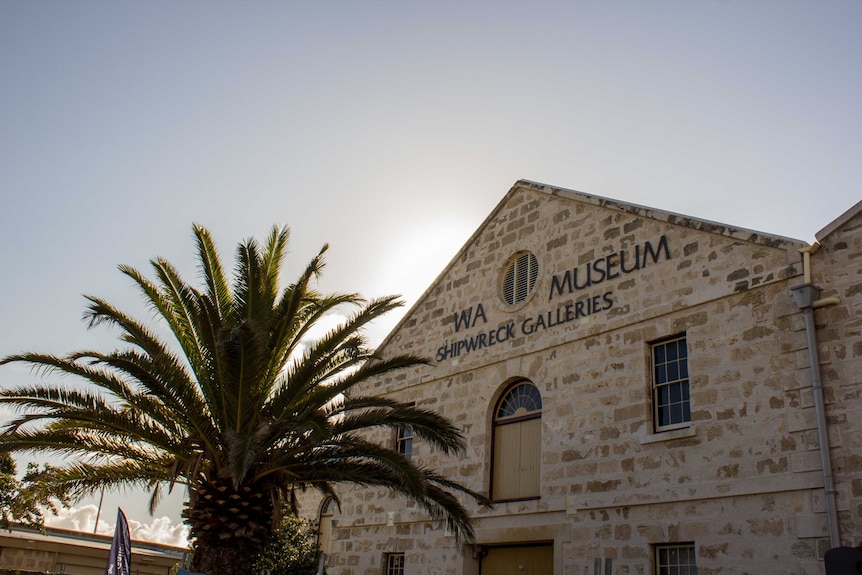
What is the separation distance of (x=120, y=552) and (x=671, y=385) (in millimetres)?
8711

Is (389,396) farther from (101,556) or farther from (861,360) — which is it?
(101,556)

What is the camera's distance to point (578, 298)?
1475 cm

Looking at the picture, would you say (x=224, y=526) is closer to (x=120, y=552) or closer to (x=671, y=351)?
(x=120, y=552)

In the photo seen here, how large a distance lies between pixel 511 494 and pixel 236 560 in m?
5.21

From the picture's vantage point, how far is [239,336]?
450 inches

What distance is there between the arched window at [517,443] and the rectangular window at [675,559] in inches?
108

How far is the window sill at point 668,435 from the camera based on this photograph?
12052 millimetres

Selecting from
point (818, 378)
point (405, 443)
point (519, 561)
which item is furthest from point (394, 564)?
point (818, 378)

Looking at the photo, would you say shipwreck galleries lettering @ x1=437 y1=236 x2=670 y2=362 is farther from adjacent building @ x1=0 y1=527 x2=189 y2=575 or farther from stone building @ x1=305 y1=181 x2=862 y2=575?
adjacent building @ x1=0 y1=527 x2=189 y2=575

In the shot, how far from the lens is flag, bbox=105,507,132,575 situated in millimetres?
11195

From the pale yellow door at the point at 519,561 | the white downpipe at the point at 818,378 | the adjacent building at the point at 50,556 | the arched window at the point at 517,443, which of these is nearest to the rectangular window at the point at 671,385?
the white downpipe at the point at 818,378

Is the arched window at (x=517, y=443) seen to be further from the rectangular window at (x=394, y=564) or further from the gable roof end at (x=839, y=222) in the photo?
the gable roof end at (x=839, y=222)

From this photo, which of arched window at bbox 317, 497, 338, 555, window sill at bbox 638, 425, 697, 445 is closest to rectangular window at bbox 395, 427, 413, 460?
window sill at bbox 638, 425, 697, 445

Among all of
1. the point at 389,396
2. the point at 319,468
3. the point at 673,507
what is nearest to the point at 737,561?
the point at 673,507
